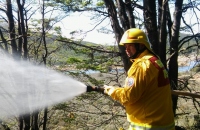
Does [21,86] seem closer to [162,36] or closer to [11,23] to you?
[11,23]

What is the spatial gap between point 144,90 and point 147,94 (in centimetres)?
9

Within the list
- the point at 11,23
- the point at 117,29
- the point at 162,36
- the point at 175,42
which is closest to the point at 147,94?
the point at 117,29

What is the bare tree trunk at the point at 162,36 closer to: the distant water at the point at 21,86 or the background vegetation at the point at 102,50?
the background vegetation at the point at 102,50

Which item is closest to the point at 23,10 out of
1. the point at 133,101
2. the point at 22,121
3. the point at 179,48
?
the point at 22,121

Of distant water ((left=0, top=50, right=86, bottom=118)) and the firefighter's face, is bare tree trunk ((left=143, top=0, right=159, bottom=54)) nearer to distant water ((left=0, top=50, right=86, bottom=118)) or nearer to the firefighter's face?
distant water ((left=0, top=50, right=86, bottom=118))

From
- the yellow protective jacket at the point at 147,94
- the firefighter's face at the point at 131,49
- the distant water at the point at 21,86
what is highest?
the firefighter's face at the point at 131,49

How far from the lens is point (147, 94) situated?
9.92 feet

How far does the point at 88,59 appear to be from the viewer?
31.9 feet

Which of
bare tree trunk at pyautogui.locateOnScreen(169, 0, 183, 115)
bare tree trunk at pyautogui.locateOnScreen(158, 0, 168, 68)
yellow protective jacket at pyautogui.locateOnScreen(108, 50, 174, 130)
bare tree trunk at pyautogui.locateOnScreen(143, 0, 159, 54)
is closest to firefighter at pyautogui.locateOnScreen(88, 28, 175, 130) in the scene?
yellow protective jacket at pyautogui.locateOnScreen(108, 50, 174, 130)

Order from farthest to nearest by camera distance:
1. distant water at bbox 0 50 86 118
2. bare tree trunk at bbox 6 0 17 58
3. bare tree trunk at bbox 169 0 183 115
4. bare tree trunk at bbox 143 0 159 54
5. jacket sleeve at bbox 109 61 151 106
Result: bare tree trunk at bbox 6 0 17 58
distant water at bbox 0 50 86 118
bare tree trunk at bbox 169 0 183 115
bare tree trunk at bbox 143 0 159 54
jacket sleeve at bbox 109 61 151 106

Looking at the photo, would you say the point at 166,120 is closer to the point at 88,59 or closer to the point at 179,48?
the point at 179,48

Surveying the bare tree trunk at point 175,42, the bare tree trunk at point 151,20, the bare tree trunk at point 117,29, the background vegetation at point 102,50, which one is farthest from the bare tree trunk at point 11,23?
the bare tree trunk at point 175,42

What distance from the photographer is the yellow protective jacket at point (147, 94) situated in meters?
2.88

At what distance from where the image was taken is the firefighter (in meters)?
2.89
